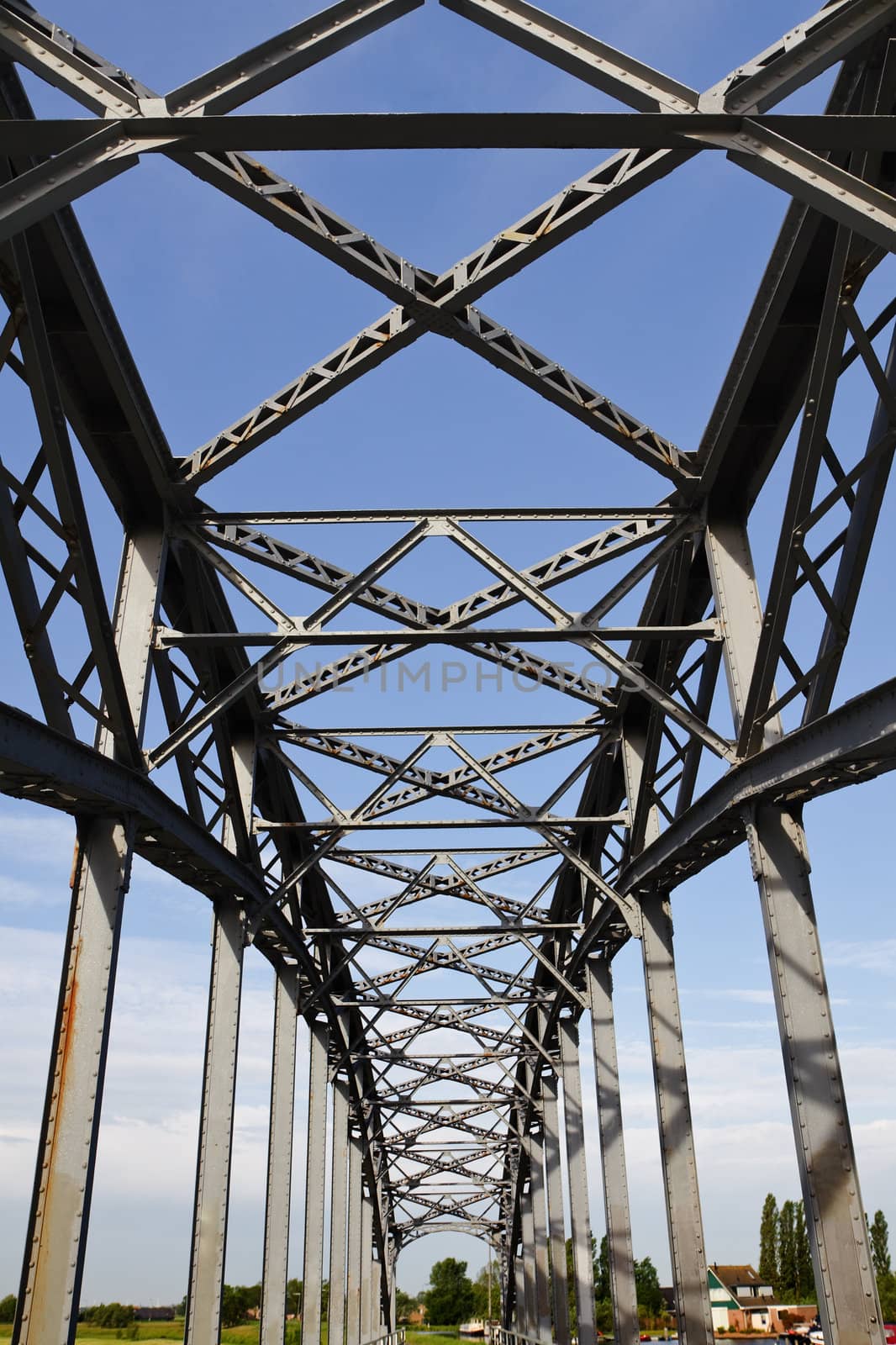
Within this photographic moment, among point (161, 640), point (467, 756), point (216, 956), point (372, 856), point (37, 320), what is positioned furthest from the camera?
point (372, 856)

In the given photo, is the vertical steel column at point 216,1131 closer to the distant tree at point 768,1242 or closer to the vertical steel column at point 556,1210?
the vertical steel column at point 556,1210

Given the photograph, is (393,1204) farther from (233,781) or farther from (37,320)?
(37,320)

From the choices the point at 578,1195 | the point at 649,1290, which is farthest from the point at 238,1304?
the point at 578,1195

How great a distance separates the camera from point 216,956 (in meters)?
14.2

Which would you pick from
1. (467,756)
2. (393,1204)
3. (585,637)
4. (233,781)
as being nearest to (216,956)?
(233,781)

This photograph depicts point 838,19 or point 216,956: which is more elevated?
point 838,19

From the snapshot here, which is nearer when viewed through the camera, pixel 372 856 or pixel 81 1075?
pixel 81 1075

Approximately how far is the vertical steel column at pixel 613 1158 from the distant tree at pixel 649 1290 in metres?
94.5

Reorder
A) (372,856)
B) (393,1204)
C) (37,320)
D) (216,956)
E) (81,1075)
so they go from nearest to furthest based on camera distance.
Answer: (37,320)
(81,1075)
(216,956)
(372,856)
(393,1204)

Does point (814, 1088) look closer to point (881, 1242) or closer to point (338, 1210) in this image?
point (338, 1210)

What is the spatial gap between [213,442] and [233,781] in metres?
5.66

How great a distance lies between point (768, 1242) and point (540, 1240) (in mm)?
59214

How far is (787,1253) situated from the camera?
82.2m

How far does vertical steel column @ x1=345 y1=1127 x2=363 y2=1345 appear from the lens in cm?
2745
